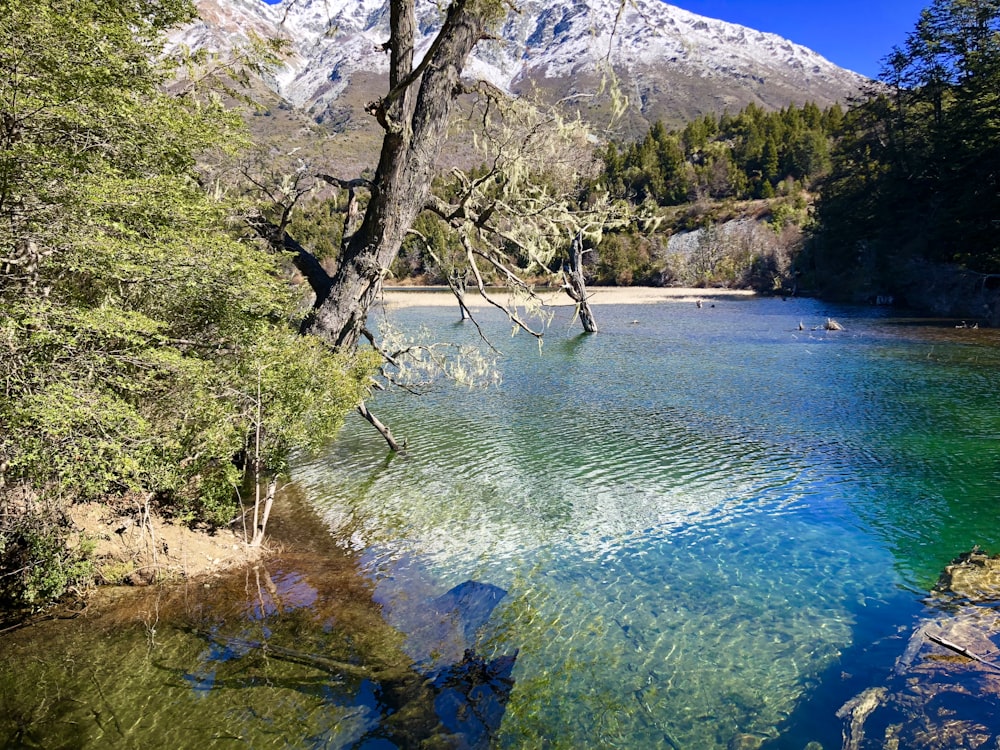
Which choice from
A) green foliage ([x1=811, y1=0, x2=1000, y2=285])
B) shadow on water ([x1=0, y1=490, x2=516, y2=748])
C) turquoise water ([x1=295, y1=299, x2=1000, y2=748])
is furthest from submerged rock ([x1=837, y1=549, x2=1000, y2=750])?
green foliage ([x1=811, y1=0, x2=1000, y2=285])

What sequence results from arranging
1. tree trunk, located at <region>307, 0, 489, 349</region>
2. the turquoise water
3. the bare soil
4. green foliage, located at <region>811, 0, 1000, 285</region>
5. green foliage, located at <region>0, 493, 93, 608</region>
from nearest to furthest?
the turquoise water
green foliage, located at <region>0, 493, 93, 608</region>
the bare soil
tree trunk, located at <region>307, 0, 489, 349</region>
green foliage, located at <region>811, 0, 1000, 285</region>

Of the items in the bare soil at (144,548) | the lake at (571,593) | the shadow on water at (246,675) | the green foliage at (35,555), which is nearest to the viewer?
the shadow on water at (246,675)

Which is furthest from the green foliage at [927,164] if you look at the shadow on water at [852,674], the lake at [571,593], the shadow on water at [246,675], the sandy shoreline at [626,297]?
the shadow on water at [246,675]

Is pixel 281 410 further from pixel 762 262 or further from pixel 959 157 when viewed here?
pixel 762 262

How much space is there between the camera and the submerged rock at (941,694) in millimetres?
4422

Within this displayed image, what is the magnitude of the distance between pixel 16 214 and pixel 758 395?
1678 centimetres

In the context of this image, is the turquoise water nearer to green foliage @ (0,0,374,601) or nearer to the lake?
the lake

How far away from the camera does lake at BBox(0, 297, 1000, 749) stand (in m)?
4.78

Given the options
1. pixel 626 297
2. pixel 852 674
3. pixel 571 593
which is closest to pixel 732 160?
pixel 626 297

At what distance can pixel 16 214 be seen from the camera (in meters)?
4.53

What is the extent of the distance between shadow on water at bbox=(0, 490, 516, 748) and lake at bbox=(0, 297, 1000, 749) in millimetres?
23

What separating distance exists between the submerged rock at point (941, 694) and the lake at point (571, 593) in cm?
20

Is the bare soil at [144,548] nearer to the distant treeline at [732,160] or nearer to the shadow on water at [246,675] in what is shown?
the shadow on water at [246,675]

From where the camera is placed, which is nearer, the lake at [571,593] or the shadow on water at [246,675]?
the shadow on water at [246,675]
